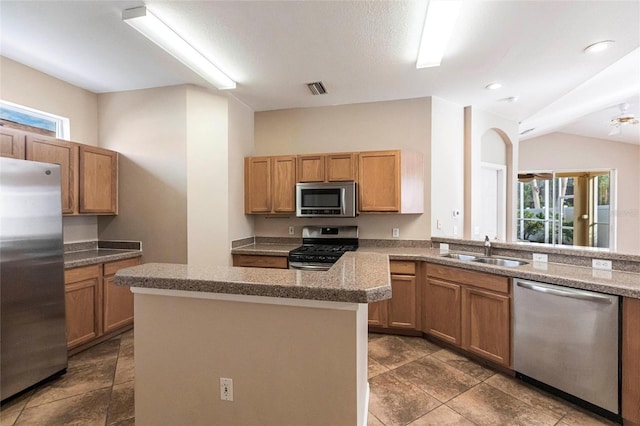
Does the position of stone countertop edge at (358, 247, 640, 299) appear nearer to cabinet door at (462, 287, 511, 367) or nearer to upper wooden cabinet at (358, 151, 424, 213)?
cabinet door at (462, 287, 511, 367)

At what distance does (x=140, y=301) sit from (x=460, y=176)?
394 cm

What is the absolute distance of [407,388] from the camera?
7.55ft

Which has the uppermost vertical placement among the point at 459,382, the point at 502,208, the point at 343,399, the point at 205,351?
the point at 502,208

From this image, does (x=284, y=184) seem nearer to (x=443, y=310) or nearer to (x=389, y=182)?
(x=389, y=182)

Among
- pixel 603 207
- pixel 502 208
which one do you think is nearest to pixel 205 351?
pixel 502 208

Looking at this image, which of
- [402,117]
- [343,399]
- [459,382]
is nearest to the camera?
[343,399]

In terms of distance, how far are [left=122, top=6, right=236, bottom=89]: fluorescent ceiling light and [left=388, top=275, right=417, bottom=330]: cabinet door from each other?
286cm

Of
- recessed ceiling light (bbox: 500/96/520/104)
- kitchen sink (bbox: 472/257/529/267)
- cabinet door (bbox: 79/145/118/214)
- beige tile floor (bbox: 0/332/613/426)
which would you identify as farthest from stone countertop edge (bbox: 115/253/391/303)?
recessed ceiling light (bbox: 500/96/520/104)

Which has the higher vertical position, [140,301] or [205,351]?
[140,301]

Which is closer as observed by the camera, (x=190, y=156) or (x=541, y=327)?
(x=541, y=327)

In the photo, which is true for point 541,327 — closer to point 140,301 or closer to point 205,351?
point 205,351

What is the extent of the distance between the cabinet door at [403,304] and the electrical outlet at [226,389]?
220 cm

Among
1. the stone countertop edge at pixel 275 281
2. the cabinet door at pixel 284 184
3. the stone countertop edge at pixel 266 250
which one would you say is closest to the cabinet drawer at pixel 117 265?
the stone countertop edge at pixel 266 250

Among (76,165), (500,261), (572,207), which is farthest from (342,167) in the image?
(572,207)
